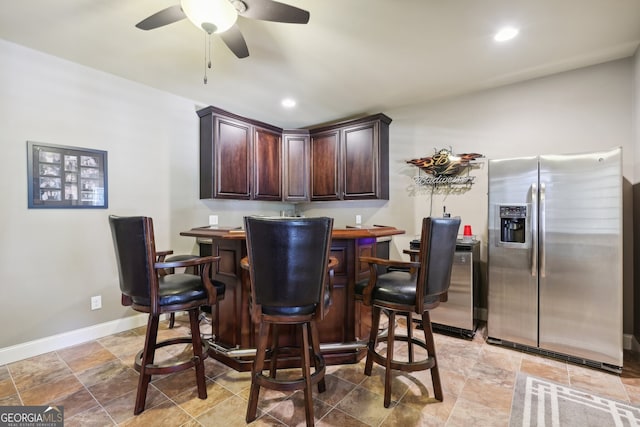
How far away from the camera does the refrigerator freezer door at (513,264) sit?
2.58m

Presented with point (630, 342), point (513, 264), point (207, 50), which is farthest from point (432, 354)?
point (207, 50)

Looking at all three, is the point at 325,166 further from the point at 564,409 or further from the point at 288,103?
the point at 564,409

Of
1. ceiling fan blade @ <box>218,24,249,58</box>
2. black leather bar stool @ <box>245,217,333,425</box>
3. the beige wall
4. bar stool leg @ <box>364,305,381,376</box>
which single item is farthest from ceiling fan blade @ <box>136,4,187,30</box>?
bar stool leg @ <box>364,305,381,376</box>

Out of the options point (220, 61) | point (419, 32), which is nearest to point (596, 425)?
point (419, 32)

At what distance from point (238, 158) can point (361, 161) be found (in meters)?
1.66

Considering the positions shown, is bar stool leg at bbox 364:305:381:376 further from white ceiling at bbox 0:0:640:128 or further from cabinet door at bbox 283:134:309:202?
cabinet door at bbox 283:134:309:202

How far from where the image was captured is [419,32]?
2275mm

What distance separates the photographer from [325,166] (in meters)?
4.35

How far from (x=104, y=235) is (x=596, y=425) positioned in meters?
4.12

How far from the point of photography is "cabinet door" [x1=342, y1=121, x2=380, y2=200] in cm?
387

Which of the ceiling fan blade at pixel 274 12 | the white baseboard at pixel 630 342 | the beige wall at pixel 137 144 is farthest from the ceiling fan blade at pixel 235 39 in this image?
the white baseboard at pixel 630 342

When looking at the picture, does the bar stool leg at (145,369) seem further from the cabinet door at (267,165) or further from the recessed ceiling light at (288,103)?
the recessed ceiling light at (288,103)

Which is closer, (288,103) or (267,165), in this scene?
(288,103)

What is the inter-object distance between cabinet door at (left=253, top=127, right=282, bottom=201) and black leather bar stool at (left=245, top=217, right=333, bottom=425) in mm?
2711
